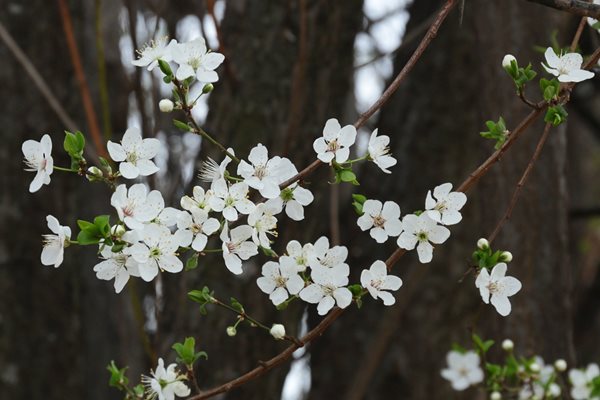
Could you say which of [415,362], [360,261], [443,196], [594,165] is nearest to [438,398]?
[415,362]

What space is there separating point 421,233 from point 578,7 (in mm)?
400

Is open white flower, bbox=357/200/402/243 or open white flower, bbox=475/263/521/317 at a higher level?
open white flower, bbox=357/200/402/243

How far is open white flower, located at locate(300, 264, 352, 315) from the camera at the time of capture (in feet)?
3.75

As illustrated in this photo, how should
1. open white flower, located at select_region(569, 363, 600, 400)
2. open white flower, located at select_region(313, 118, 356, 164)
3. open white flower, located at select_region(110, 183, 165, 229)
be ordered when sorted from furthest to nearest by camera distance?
open white flower, located at select_region(569, 363, 600, 400) < open white flower, located at select_region(313, 118, 356, 164) < open white flower, located at select_region(110, 183, 165, 229)

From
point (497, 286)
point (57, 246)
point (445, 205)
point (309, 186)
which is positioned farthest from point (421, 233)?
point (309, 186)

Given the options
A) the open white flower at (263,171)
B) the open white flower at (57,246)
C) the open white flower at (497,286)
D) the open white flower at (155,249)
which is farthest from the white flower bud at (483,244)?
the open white flower at (57,246)

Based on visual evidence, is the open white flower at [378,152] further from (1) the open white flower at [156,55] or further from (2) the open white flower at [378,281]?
(1) the open white flower at [156,55]

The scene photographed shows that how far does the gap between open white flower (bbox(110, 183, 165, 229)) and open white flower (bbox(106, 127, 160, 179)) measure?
0.07m

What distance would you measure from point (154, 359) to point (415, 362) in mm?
1264

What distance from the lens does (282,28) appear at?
90.7 inches

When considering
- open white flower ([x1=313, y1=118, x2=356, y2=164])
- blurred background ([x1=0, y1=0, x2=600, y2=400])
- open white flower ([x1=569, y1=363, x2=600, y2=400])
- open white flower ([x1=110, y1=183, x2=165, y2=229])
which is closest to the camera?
open white flower ([x1=110, y1=183, x2=165, y2=229])

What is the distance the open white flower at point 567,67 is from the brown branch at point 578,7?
0.06 meters

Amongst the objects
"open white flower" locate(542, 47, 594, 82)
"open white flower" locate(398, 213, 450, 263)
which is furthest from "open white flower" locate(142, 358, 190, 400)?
"open white flower" locate(542, 47, 594, 82)

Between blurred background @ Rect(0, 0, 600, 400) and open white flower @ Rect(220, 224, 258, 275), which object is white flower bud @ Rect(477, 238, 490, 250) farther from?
blurred background @ Rect(0, 0, 600, 400)
